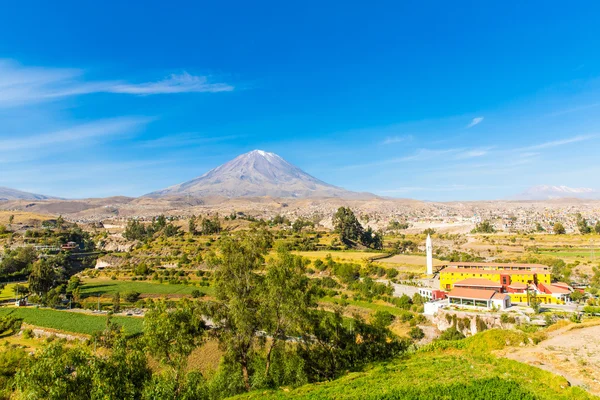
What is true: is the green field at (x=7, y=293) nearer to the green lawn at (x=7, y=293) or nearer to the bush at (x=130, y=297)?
the green lawn at (x=7, y=293)

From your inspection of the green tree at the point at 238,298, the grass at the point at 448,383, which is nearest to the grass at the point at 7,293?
the green tree at the point at 238,298

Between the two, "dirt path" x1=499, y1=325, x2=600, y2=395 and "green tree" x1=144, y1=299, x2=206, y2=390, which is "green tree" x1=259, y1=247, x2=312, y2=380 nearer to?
"green tree" x1=144, y1=299, x2=206, y2=390

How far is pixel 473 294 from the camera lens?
33.3 metres

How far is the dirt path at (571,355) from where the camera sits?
14.0m

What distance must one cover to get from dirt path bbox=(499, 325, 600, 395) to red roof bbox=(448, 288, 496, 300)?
10664 mm

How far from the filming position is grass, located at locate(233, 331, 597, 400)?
39.3ft

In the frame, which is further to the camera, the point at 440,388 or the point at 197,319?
the point at 197,319

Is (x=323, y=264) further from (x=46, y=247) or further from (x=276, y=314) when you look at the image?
(x=46, y=247)

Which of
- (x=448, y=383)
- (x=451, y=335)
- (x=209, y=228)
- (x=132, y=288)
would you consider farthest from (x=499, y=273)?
(x=209, y=228)

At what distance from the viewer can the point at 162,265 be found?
64.6 m

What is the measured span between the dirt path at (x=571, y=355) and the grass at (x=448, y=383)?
3.51ft

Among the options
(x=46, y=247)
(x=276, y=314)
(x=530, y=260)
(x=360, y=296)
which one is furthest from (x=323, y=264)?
(x=46, y=247)

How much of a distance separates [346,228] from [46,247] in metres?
70.3

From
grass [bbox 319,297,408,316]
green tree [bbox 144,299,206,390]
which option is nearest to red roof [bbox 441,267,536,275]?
grass [bbox 319,297,408,316]
